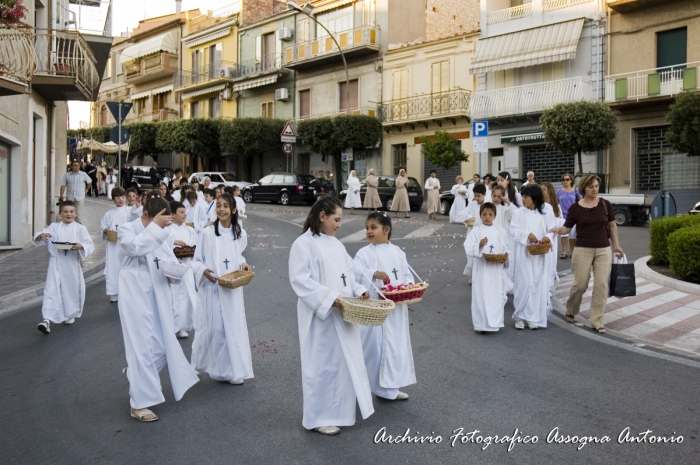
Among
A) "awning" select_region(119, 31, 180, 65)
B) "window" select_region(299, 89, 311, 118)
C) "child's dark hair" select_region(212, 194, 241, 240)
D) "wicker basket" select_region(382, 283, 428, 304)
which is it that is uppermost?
"awning" select_region(119, 31, 180, 65)

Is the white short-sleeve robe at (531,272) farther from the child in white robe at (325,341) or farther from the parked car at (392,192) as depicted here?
the parked car at (392,192)

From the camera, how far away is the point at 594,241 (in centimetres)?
871

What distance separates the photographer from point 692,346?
779 cm

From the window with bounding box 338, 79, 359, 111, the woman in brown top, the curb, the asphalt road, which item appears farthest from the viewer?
the window with bounding box 338, 79, 359, 111

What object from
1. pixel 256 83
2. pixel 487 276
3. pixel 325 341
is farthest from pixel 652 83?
pixel 256 83

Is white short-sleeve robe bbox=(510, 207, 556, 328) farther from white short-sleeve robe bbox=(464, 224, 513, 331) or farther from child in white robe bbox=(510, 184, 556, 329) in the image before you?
white short-sleeve robe bbox=(464, 224, 513, 331)

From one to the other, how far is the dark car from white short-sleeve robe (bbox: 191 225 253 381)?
87.5 feet

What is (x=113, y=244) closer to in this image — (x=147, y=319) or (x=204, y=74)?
(x=147, y=319)

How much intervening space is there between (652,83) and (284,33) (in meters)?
23.2

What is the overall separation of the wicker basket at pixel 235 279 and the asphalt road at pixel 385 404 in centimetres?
87

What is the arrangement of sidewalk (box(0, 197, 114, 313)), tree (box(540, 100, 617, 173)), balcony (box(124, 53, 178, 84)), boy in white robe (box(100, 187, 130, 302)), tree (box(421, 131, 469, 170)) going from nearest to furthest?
boy in white robe (box(100, 187, 130, 302))
sidewalk (box(0, 197, 114, 313))
tree (box(540, 100, 617, 173))
tree (box(421, 131, 469, 170))
balcony (box(124, 53, 178, 84))

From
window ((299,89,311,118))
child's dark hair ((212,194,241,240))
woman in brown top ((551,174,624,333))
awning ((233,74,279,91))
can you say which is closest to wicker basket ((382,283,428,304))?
child's dark hair ((212,194,241,240))

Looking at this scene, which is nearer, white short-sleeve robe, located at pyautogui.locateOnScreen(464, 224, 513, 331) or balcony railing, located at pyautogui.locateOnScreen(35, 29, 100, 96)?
white short-sleeve robe, located at pyautogui.locateOnScreen(464, 224, 513, 331)

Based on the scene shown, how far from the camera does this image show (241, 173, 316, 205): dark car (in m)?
33.7
